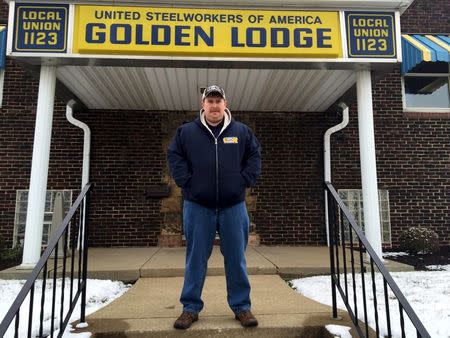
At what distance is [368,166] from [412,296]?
6.54ft

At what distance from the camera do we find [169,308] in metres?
3.48

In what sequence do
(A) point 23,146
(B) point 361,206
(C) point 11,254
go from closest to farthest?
(C) point 11,254 → (A) point 23,146 → (B) point 361,206

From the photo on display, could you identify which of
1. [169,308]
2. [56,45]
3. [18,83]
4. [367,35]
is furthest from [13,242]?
[367,35]

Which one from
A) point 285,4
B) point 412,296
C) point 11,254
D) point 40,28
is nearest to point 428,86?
point 285,4

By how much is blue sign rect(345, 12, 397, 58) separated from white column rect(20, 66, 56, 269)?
4128 mm

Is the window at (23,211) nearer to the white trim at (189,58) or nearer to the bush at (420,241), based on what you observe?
the white trim at (189,58)

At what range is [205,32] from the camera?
5.22m

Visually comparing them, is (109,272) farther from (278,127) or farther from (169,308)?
(278,127)

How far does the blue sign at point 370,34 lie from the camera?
533cm

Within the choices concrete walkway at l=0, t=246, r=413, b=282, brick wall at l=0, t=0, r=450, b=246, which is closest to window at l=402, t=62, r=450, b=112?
brick wall at l=0, t=0, r=450, b=246

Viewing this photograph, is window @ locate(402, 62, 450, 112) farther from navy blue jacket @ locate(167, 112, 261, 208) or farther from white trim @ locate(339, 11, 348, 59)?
navy blue jacket @ locate(167, 112, 261, 208)

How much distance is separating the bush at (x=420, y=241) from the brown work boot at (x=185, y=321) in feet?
18.2

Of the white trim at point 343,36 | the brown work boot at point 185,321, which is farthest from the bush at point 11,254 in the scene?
the white trim at point 343,36

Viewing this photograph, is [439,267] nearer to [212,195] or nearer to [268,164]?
[268,164]
